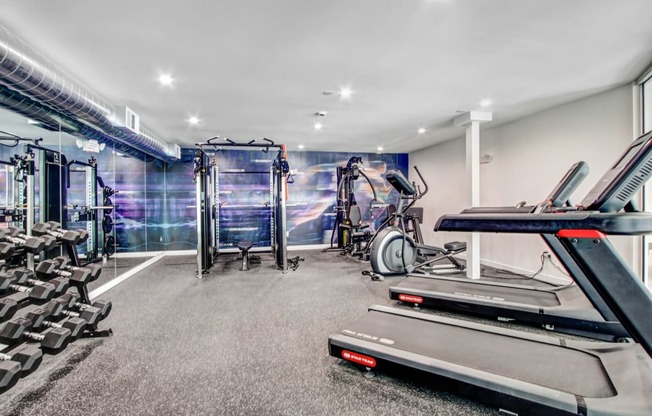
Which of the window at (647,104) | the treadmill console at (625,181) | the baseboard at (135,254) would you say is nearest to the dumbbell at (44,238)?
the baseboard at (135,254)

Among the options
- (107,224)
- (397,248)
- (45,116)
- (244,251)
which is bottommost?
(244,251)

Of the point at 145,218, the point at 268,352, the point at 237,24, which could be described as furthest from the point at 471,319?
the point at 145,218

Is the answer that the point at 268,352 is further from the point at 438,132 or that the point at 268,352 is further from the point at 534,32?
the point at 438,132

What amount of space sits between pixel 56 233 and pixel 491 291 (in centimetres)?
433

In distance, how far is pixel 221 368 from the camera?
215cm

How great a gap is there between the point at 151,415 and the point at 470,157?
470 centimetres

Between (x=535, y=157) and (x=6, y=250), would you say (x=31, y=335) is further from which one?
(x=535, y=157)

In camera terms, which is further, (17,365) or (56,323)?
(56,323)

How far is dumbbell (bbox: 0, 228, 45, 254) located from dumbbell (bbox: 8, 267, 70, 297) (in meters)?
0.15

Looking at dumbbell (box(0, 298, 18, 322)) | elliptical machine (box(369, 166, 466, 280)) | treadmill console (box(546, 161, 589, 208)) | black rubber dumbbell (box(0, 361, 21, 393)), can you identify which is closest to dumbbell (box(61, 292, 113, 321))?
dumbbell (box(0, 298, 18, 322))

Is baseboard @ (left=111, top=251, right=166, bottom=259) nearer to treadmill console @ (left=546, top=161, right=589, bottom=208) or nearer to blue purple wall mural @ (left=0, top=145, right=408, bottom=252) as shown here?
blue purple wall mural @ (left=0, top=145, right=408, bottom=252)

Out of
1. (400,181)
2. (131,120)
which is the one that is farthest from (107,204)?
(400,181)

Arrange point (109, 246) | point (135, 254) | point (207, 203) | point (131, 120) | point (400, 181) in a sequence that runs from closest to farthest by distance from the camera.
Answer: point (131, 120) → point (400, 181) → point (109, 246) → point (207, 203) → point (135, 254)

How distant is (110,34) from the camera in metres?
2.23
